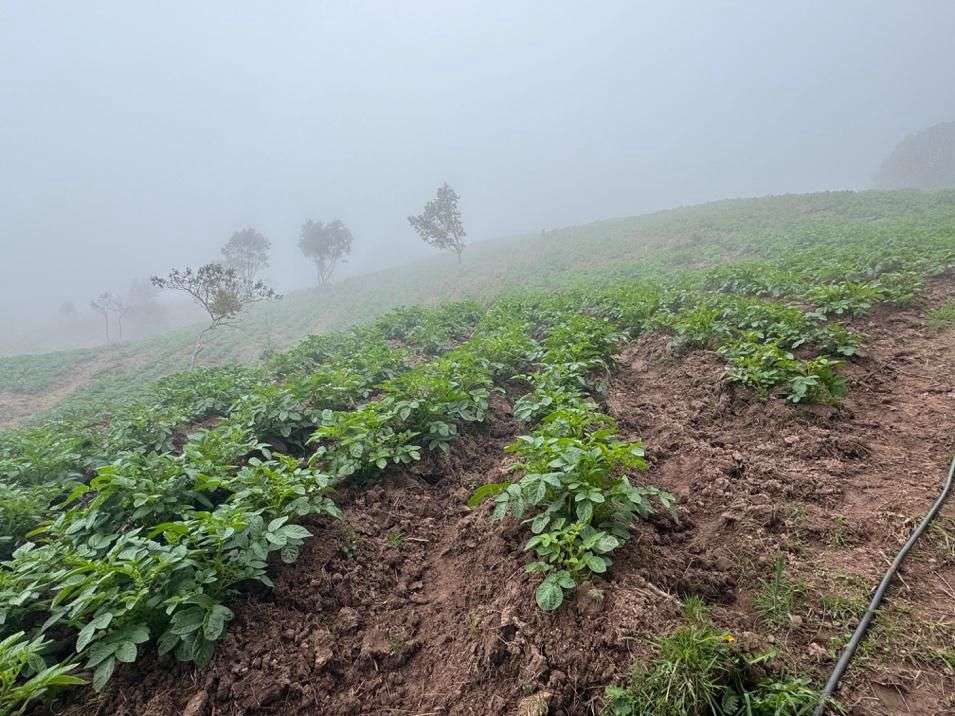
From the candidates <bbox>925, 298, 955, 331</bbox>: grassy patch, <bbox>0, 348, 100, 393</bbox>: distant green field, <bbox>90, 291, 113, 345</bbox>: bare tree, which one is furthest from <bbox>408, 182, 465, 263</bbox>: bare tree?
<bbox>925, 298, 955, 331</bbox>: grassy patch

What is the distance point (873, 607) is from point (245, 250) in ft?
166

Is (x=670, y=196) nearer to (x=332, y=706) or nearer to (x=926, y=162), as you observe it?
(x=926, y=162)

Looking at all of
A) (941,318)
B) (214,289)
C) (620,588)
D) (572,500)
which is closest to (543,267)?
(214,289)

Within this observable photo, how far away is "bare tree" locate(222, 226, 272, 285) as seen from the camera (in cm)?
4362

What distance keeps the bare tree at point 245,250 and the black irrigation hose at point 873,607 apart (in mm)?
48729

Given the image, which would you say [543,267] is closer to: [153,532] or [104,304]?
[153,532]

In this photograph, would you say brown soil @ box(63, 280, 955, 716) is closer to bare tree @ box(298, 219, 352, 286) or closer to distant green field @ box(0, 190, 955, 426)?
distant green field @ box(0, 190, 955, 426)

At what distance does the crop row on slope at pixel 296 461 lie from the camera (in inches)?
100.0

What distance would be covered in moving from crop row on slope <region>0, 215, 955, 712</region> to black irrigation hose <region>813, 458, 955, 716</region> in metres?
1.05

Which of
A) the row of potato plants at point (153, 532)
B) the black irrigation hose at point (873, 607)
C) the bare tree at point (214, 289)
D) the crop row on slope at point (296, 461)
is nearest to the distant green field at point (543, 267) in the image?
the bare tree at point (214, 289)

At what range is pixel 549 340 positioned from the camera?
6797 millimetres

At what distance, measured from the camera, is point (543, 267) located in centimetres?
3064

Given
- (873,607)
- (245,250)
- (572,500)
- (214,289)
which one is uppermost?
(245,250)

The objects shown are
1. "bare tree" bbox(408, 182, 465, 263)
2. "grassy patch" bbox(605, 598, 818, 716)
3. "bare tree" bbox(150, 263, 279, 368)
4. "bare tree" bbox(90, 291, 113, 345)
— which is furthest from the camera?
"bare tree" bbox(408, 182, 465, 263)
